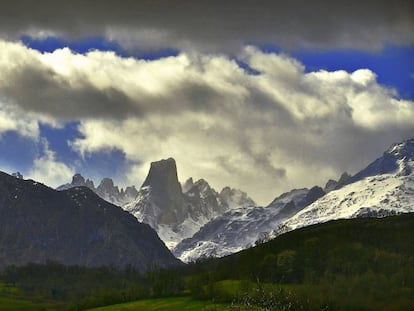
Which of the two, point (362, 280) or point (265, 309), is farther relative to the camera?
point (362, 280)

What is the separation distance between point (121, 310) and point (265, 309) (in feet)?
150

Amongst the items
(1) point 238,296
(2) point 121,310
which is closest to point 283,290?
(1) point 238,296

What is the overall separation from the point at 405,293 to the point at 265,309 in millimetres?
31652

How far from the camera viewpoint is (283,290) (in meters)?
197

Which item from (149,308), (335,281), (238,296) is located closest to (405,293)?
(335,281)

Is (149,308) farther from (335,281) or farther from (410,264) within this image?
(410,264)

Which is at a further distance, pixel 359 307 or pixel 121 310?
pixel 121 310

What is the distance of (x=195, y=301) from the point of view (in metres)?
197

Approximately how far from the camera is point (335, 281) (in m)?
196

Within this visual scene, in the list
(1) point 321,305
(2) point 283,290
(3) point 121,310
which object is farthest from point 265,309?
(3) point 121,310

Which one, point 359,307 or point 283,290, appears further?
point 283,290

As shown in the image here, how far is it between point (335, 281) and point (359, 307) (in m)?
32.8

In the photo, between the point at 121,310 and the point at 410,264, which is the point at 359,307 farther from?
the point at 121,310

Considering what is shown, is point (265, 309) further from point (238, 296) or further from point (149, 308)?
point (149, 308)
